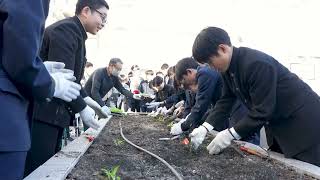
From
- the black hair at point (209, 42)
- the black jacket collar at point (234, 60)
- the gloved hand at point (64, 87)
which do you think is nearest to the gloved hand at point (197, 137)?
the black jacket collar at point (234, 60)

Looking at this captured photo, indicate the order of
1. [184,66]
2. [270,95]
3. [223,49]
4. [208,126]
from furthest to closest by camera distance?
1. [184,66]
2. [208,126]
3. [223,49]
4. [270,95]

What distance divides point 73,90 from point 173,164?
1.28 meters

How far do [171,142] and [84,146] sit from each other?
1251 millimetres

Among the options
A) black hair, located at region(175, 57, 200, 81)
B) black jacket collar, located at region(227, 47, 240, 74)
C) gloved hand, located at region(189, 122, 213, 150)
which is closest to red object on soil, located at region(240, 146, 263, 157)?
gloved hand, located at region(189, 122, 213, 150)

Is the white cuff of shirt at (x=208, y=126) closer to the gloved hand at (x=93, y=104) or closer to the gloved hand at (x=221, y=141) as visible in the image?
the gloved hand at (x=221, y=141)

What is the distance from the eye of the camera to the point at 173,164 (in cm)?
319

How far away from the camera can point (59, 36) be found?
125 inches

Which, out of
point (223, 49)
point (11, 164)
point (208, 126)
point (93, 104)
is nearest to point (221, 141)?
point (208, 126)

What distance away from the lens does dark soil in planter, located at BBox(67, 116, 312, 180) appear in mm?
2707

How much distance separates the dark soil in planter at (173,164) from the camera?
2707 mm

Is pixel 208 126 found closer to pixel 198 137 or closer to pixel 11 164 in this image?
pixel 198 137

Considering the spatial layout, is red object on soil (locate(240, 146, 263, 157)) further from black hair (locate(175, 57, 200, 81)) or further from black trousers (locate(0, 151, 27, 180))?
black trousers (locate(0, 151, 27, 180))

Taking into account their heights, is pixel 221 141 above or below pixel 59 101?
below

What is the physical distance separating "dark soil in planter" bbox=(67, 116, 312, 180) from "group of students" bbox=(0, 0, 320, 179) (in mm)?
186
